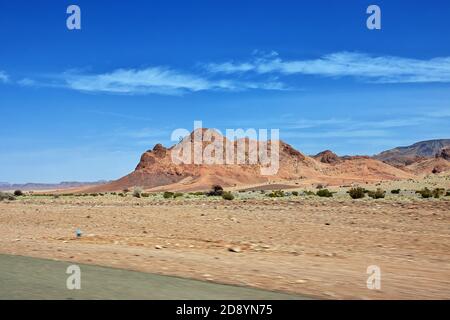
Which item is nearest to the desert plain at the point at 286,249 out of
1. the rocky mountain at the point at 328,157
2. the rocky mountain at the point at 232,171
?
the rocky mountain at the point at 232,171

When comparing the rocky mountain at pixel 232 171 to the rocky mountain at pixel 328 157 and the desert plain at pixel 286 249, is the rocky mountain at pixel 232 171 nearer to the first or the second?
the rocky mountain at pixel 328 157

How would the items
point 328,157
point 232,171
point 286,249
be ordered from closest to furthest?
point 286,249 < point 232,171 < point 328,157

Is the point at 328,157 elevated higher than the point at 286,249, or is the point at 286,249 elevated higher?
the point at 328,157

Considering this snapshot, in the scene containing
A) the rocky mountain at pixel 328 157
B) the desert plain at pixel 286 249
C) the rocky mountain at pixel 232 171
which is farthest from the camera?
the rocky mountain at pixel 328 157

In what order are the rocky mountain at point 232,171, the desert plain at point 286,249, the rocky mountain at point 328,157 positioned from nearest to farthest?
the desert plain at point 286,249, the rocky mountain at point 232,171, the rocky mountain at point 328,157

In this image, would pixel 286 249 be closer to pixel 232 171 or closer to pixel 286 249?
pixel 286 249

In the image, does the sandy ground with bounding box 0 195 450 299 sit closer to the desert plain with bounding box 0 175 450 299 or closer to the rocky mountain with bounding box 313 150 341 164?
the desert plain with bounding box 0 175 450 299

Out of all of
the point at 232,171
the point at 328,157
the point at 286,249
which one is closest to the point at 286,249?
the point at 286,249

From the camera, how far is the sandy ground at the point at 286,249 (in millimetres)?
9930

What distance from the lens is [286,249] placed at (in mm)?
16516

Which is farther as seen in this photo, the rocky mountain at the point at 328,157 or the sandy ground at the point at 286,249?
the rocky mountain at the point at 328,157
